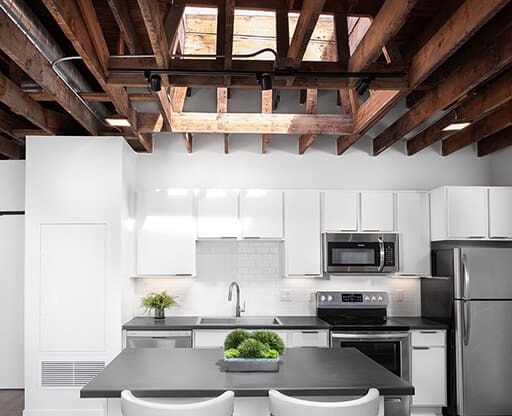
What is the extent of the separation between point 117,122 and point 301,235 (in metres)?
2.24

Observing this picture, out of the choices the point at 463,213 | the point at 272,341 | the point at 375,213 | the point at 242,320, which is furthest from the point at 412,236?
the point at 272,341

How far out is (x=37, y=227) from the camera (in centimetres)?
563

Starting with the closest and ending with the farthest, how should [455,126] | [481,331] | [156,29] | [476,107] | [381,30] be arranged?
[156,29] < [381,30] < [476,107] < [455,126] < [481,331]

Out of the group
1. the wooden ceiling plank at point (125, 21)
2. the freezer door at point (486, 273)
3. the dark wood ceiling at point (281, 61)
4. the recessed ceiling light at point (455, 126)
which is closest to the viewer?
the wooden ceiling plank at point (125, 21)

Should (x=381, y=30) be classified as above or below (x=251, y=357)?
above

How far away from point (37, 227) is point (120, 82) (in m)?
2.32

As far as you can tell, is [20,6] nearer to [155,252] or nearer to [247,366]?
[247,366]

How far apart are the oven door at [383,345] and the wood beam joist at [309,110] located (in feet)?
6.25

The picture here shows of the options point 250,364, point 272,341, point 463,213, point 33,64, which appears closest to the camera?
point 250,364

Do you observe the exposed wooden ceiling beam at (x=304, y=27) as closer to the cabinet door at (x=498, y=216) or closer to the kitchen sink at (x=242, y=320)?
the kitchen sink at (x=242, y=320)

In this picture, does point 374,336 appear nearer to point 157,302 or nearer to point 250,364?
point 157,302

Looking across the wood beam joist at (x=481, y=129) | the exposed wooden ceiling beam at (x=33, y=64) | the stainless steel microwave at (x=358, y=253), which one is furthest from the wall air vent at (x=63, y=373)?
the wood beam joist at (x=481, y=129)

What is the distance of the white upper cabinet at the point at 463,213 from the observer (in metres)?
5.99

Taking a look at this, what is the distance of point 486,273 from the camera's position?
224 inches
